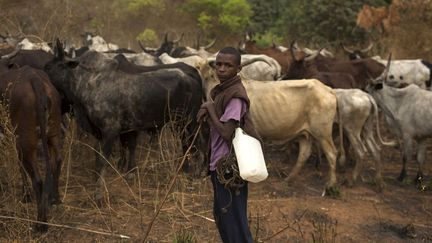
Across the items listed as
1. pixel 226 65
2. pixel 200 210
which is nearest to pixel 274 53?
pixel 200 210

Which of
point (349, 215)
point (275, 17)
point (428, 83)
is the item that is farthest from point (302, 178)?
point (275, 17)

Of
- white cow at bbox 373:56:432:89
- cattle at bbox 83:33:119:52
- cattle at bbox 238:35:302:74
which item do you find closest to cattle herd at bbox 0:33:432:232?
white cow at bbox 373:56:432:89

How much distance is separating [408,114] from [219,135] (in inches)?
203

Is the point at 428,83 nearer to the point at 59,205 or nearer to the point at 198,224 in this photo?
the point at 198,224

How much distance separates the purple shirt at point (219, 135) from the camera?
3.39 m

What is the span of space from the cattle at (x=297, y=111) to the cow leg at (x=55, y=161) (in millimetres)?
2822

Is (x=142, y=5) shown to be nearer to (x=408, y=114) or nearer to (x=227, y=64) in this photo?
(x=408, y=114)

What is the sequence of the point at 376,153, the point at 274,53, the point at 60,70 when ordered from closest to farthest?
1. the point at 60,70
2. the point at 376,153
3. the point at 274,53

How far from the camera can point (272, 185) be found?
725 cm

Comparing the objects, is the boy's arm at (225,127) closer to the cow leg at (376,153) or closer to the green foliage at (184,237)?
the green foliage at (184,237)

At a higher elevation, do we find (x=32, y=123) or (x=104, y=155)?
(x=32, y=123)

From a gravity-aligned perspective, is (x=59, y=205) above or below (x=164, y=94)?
below

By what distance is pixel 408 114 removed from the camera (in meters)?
7.74

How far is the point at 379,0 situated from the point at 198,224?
65.0 feet
